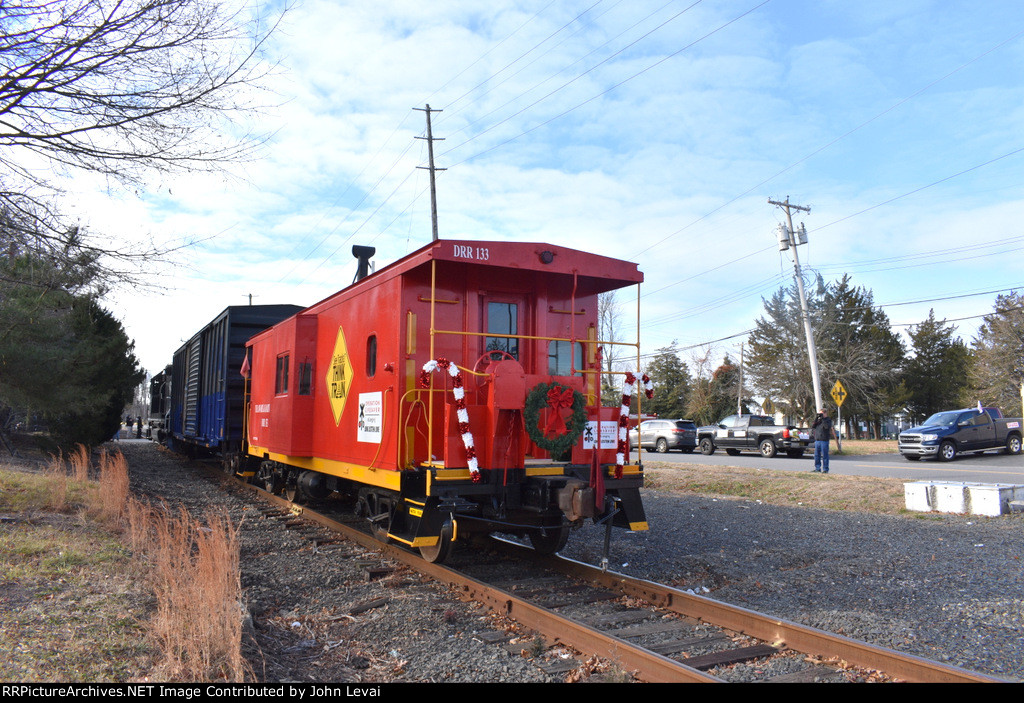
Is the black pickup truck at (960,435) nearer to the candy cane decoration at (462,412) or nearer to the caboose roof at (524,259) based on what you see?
the caboose roof at (524,259)

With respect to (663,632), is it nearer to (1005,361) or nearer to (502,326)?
(502,326)

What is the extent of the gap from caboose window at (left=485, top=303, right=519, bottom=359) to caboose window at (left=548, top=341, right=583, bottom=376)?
1.29 ft

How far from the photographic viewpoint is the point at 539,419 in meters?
6.46

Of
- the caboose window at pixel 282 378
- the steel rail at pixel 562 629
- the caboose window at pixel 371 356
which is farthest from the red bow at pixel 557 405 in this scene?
the caboose window at pixel 282 378

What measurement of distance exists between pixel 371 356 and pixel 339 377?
1.19m

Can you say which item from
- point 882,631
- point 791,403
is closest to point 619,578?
point 882,631

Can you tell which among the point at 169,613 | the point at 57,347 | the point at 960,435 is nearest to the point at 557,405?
the point at 169,613

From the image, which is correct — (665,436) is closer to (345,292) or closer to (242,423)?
(242,423)

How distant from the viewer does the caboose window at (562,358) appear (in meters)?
7.37

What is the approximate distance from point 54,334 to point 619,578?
13.7 m

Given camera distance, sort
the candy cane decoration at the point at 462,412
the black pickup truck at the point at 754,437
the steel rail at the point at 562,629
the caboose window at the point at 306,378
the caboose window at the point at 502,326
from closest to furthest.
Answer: the steel rail at the point at 562,629 < the candy cane decoration at the point at 462,412 < the caboose window at the point at 502,326 < the caboose window at the point at 306,378 < the black pickup truck at the point at 754,437

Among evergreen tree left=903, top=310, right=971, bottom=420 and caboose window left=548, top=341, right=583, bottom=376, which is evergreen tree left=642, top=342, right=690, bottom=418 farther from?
caboose window left=548, top=341, right=583, bottom=376

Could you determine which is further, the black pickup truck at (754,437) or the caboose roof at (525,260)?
the black pickup truck at (754,437)

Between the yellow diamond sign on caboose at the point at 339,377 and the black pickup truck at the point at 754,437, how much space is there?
2024cm
